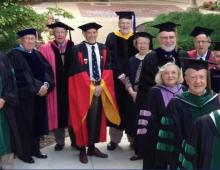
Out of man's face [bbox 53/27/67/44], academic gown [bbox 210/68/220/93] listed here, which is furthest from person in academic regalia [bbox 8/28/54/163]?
academic gown [bbox 210/68/220/93]

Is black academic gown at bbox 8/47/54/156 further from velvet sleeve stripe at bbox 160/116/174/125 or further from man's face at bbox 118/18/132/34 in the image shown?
velvet sleeve stripe at bbox 160/116/174/125

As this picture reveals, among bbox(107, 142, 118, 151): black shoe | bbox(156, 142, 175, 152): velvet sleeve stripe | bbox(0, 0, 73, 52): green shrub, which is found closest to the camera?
bbox(156, 142, 175, 152): velvet sleeve stripe

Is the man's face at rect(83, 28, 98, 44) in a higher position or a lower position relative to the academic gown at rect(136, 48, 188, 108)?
higher

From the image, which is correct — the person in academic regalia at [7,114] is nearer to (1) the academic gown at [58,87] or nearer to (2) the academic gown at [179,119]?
(1) the academic gown at [58,87]

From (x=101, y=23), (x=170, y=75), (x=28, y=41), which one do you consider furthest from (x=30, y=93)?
(x=101, y=23)

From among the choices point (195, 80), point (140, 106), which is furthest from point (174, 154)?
point (140, 106)

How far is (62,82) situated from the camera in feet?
23.7

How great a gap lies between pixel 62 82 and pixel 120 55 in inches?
38.1

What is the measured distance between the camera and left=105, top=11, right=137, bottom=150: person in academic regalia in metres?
7.32

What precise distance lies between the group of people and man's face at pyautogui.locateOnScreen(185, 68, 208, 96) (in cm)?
77

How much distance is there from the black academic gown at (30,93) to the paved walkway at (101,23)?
403mm

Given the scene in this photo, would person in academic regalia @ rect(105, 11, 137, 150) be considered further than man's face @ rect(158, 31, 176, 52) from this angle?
Yes

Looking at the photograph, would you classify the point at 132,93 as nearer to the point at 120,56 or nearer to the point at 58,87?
the point at 120,56

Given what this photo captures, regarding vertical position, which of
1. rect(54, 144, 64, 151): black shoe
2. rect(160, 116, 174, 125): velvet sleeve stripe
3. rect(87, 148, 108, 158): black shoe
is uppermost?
rect(160, 116, 174, 125): velvet sleeve stripe
